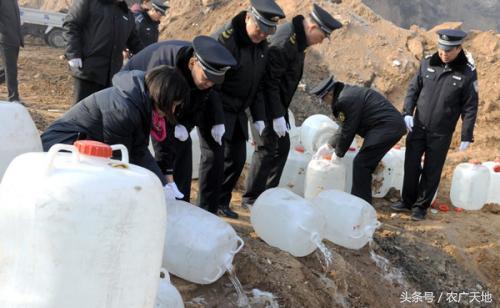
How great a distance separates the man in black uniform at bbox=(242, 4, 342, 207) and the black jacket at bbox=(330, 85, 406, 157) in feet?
1.93

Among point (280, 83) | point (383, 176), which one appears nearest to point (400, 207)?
point (383, 176)

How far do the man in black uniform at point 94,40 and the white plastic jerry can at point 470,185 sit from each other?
3.74m

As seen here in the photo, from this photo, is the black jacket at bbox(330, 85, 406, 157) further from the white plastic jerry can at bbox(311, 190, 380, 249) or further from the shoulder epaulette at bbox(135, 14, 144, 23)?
the shoulder epaulette at bbox(135, 14, 144, 23)

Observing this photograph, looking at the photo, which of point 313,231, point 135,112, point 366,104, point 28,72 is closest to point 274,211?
point 313,231

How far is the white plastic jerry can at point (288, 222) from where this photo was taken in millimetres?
4004

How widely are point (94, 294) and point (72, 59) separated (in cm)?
320

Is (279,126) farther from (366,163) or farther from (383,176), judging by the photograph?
(383,176)

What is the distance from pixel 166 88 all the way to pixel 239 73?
1670 mm

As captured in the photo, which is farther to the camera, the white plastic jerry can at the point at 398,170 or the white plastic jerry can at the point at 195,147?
the white plastic jerry can at the point at 398,170

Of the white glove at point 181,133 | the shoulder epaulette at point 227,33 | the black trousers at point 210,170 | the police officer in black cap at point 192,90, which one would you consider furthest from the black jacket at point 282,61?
the white glove at point 181,133

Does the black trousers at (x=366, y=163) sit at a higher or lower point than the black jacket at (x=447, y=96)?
lower

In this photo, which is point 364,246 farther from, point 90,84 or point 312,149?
point 90,84

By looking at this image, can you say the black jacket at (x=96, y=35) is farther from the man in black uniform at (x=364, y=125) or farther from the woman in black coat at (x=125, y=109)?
the woman in black coat at (x=125, y=109)

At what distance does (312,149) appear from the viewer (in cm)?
669
